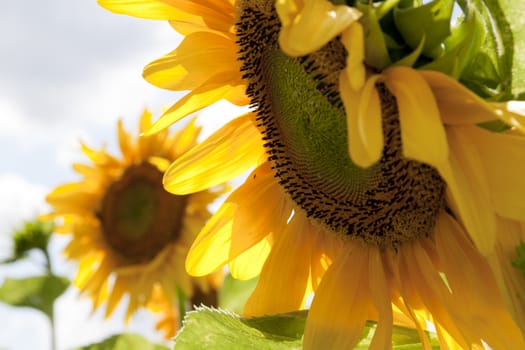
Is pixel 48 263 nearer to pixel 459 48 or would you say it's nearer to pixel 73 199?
pixel 73 199

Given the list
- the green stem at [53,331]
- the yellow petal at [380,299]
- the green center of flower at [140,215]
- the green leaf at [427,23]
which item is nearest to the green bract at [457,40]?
the green leaf at [427,23]

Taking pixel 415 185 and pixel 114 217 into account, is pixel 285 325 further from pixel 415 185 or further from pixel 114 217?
pixel 114 217

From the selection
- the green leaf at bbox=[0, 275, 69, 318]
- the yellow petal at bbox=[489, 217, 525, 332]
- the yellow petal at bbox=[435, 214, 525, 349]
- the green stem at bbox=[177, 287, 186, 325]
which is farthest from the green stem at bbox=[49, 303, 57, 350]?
the yellow petal at bbox=[489, 217, 525, 332]

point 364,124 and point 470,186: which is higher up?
point 364,124

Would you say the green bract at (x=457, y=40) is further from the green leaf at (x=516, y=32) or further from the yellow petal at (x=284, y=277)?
the yellow petal at (x=284, y=277)

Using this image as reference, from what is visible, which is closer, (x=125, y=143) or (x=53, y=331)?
(x=53, y=331)

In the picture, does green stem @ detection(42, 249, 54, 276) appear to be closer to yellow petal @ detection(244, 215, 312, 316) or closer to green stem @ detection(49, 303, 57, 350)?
green stem @ detection(49, 303, 57, 350)

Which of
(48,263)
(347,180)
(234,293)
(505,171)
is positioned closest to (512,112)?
(505,171)
